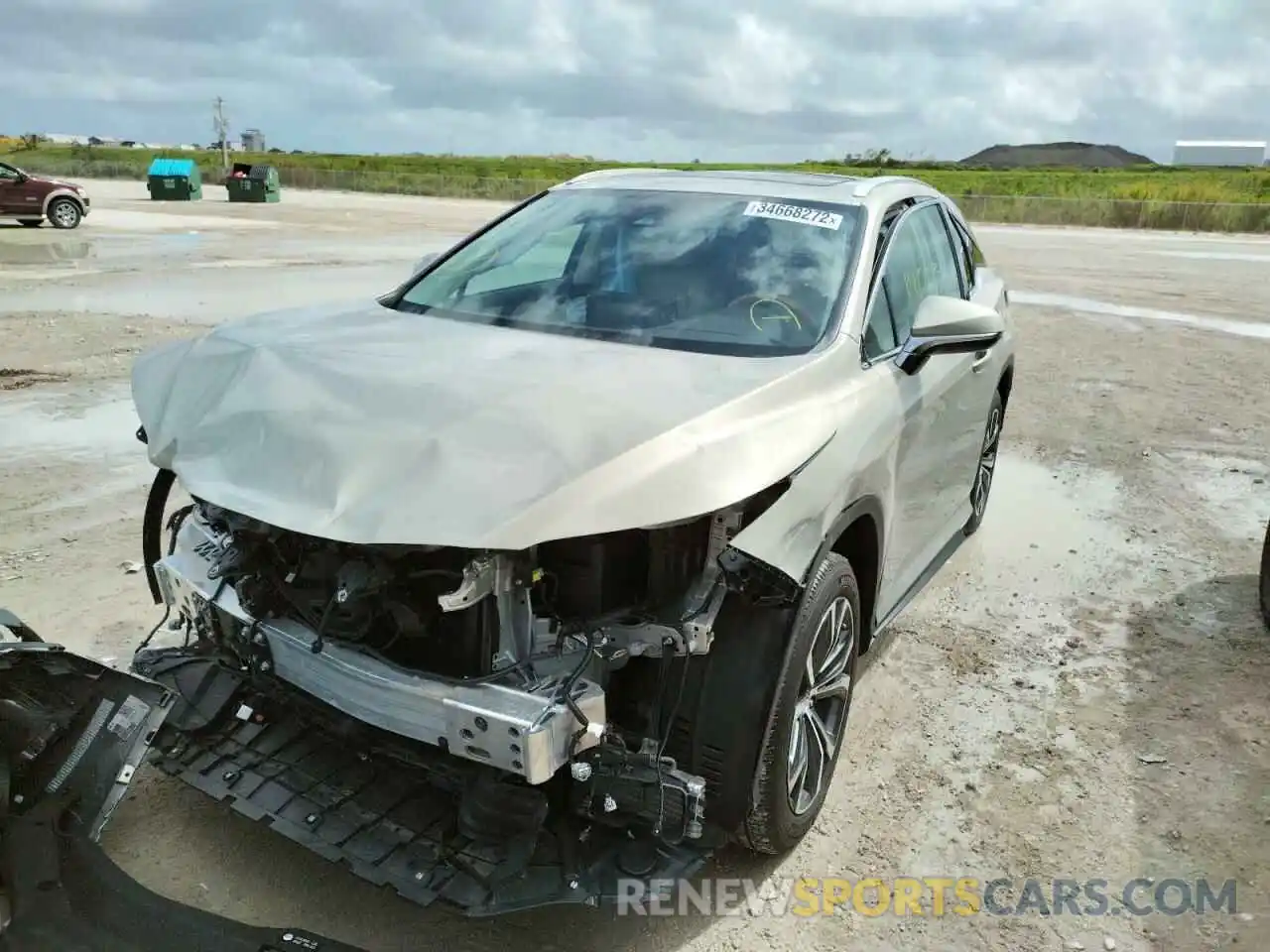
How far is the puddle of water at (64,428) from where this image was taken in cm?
648

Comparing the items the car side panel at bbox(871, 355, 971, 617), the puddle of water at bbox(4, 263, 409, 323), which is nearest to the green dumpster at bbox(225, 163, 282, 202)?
the puddle of water at bbox(4, 263, 409, 323)

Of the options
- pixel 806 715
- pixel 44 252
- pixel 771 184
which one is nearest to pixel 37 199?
pixel 44 252

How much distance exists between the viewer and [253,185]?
125 feet

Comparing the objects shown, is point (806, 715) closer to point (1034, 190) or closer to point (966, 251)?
point (966, 251)

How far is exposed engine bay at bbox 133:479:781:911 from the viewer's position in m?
2.41

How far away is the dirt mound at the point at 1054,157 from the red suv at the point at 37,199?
8325 centimetres

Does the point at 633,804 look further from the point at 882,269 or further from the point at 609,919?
the point at 882,269

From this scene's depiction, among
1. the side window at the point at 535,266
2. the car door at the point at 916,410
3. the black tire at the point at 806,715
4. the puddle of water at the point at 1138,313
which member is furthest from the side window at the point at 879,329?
the puddle of water at the point at 1138,313

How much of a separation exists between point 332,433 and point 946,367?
98.5 inches

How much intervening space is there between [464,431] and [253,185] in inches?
1556

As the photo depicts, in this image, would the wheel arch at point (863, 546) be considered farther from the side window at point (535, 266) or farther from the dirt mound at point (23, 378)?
the dirt mound at point (23, 378)

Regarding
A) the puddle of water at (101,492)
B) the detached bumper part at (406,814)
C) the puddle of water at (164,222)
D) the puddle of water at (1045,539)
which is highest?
the detached bumper part at (406,814)

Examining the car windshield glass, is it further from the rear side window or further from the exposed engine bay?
the rear side window

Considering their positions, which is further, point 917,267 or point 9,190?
point 9,190
